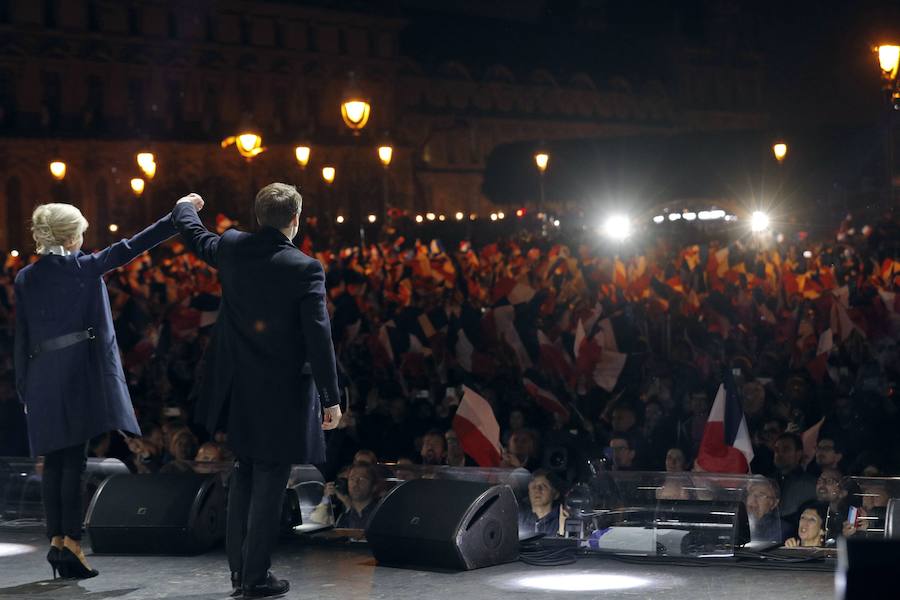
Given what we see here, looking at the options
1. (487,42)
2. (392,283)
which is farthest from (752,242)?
(487,42)

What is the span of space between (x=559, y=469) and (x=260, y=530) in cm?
279

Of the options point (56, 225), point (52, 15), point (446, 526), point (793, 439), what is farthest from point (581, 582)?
point (52, 15)

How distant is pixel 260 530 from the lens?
631 centimetres

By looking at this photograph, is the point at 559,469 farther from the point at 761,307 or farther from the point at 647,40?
the point at 647,40

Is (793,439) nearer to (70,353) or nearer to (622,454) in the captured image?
(622,454)

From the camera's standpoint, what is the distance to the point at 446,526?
688 cm

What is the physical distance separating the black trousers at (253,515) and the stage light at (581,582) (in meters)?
1.09

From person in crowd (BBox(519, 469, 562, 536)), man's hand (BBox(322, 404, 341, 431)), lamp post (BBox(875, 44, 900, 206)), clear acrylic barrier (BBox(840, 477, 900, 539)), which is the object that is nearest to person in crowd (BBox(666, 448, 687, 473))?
person in crowd (BBox(519, 469, 562, 536))

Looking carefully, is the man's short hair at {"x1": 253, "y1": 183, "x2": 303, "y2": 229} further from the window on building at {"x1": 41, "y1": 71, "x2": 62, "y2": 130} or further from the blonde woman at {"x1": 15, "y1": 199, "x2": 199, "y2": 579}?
the window on building at {"x1": 41, "y1": 71, "x2": 62, "y2": 130}

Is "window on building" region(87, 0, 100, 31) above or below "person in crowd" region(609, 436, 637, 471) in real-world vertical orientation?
above

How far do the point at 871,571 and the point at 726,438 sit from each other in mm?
5445

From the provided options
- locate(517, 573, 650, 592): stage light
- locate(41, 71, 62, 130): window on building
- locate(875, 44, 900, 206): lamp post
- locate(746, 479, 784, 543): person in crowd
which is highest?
locate(41, 71, 62, 130): window on building

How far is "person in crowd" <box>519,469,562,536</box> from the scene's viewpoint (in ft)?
26.1

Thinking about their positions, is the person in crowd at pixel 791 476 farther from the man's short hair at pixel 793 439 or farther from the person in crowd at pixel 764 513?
the person in crowd at pixel 764 513
